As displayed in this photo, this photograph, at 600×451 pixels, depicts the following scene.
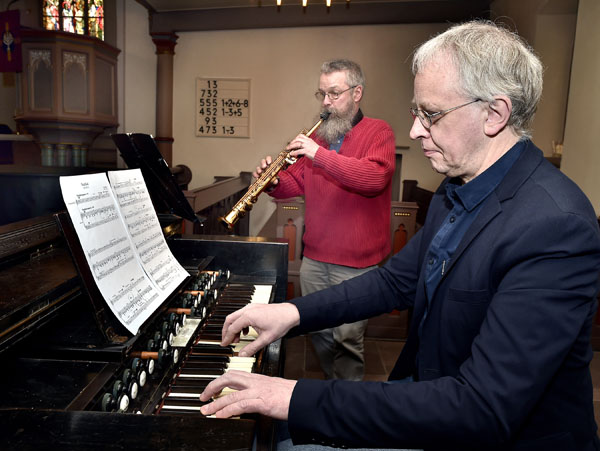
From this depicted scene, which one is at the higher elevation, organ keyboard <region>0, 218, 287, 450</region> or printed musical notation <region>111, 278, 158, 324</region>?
printed musical notation <region>111, 278, 158, 324</region>

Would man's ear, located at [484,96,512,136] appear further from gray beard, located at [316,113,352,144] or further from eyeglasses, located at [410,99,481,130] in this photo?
gray beard, located at [316,113,352,144]

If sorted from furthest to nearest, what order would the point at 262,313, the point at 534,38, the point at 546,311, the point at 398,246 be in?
the point at 534,38
the point at 398,246
the point at 262,313
the point at 546,311

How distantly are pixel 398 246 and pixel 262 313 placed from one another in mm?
2969

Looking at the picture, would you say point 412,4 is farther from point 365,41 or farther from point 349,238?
point 349,238

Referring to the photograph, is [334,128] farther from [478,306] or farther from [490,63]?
[478,306]

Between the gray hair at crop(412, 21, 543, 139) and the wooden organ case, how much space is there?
35.8 inches

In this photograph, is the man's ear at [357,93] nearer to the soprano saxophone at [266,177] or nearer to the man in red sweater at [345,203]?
the man in red sweater at [345,203]

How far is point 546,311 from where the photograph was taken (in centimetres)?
97

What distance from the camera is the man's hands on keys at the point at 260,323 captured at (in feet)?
4.21

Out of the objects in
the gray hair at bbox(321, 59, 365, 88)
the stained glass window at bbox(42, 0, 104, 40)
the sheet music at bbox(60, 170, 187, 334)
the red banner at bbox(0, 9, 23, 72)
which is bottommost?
the sheet music at bbox(60, 170, 187, 334)

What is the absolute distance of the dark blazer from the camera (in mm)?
959

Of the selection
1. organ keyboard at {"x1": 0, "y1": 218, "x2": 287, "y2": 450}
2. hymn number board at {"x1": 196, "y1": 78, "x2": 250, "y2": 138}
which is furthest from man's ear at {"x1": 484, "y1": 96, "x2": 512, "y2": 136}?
hymn number board at {"x1": 196, "y1": 78, "x2": 250, "y2": 138}

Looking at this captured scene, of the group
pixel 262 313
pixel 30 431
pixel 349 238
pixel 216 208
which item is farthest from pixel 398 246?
pixel 30 431

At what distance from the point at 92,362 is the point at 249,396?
0.43 metres
